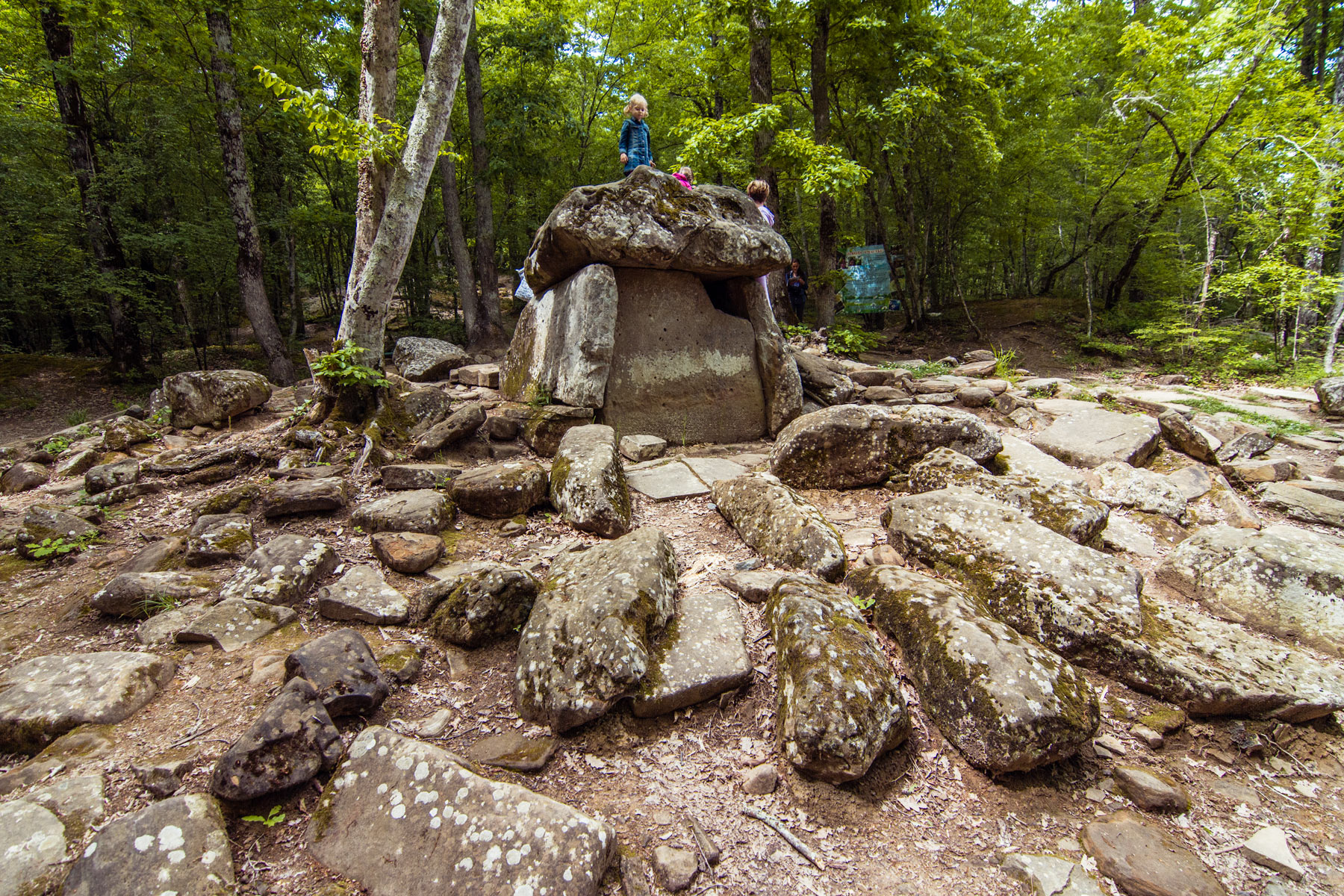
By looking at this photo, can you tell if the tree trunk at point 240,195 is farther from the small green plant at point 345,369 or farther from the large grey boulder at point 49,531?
the large grey boulder at point 49,531

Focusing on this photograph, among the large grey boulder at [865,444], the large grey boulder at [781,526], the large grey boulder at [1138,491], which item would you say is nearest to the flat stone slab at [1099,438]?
the large grey boulder at [1138,491]

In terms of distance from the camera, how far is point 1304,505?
13.4 feet

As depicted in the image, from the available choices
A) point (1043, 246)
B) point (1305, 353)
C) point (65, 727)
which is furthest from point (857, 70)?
point (65, 727)

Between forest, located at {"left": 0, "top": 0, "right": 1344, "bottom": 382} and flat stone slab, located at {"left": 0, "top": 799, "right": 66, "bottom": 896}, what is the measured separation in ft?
15.4

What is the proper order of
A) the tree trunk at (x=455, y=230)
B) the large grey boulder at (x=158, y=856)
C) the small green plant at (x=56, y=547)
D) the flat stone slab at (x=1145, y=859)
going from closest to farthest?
1. the large grey boulder at (x=158, y=856)
2. the flat stone slab at (x=1145, y=859)
3. the small green plant at (x=56, y=547)
4. the tree trunk at (x=455, y=230)

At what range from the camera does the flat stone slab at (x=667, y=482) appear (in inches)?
167

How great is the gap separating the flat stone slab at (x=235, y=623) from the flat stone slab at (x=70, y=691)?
0.15 m

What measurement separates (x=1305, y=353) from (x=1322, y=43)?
9.34 m

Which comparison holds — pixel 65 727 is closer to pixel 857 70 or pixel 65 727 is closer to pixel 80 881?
pixel 80 881

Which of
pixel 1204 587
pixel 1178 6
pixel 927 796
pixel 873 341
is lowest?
pixel 927 796

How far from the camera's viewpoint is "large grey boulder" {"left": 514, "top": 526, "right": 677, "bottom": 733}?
2125mm

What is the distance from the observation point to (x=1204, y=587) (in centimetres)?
303

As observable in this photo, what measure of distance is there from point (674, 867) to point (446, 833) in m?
0.68

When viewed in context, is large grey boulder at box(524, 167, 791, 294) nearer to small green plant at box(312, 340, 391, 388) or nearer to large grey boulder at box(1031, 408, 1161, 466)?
small green plant at box(312, 340, 391, 388)
